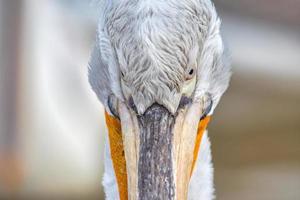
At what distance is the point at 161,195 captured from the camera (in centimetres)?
209

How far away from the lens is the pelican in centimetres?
213

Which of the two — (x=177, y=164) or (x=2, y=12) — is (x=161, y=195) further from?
(x=2, y=12)

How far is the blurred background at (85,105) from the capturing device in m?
5.66

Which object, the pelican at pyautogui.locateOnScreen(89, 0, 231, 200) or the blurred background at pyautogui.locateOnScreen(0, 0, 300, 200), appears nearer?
the pelican at pyautogui.locateOnScreen(89, 0, 231, 200)

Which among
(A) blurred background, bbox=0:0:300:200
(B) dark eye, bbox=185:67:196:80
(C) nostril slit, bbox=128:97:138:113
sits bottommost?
(C) nostril slit, bbox=128:97:138:113

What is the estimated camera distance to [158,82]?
6.97 ft

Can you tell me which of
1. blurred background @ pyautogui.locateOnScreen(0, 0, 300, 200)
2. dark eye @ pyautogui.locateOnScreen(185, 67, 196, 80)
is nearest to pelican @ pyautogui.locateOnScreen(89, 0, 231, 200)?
dark eye @ pyautogui.locateOnScreen(185, 67, 196, 80)

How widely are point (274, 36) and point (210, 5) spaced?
3.76 m

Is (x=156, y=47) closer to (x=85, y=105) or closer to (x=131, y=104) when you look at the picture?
(x=131, y=104)

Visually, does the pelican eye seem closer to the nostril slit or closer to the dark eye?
the dark eye

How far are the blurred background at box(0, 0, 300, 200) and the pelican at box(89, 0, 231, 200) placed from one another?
10.4 ft

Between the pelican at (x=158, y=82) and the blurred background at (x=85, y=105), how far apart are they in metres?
3.16

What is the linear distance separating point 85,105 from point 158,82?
3.56 m

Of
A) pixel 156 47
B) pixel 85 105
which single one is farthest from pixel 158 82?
pixel 85 105
